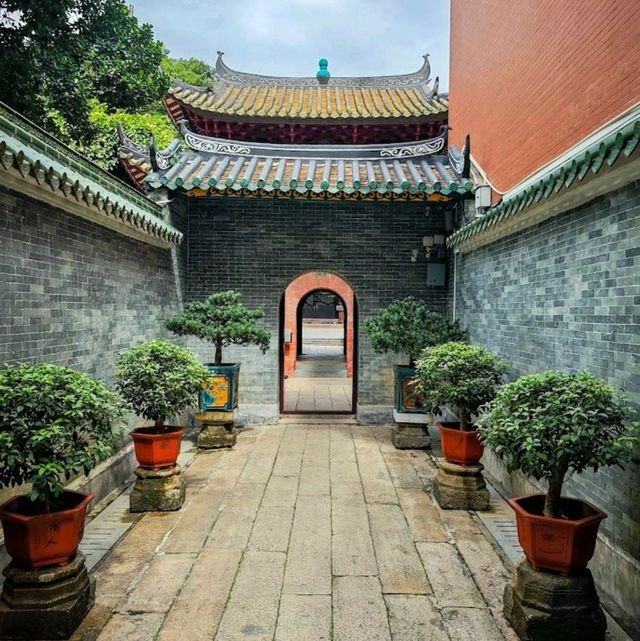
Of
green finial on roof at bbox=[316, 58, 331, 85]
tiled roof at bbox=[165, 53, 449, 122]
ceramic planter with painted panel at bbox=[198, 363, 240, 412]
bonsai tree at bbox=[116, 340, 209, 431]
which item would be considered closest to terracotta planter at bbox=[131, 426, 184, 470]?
bonsai tree at bbox=[116, 340, 209, 431]

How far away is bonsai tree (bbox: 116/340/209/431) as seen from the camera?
14.3 ft

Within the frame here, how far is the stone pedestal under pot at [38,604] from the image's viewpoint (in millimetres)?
2633

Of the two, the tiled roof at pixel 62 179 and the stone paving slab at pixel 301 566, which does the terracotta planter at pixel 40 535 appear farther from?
the tiled roof at pixel 62 179

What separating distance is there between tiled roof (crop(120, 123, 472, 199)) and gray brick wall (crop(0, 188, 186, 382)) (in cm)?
149

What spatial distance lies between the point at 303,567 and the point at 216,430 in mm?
3288

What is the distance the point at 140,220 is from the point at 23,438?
10.7ft

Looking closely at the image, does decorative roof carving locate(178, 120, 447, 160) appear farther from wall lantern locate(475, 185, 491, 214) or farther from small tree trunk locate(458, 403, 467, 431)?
small tree trunk locate(458, 403, 467, 431)

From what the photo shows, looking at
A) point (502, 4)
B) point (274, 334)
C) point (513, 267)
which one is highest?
Result: point (502, 4)

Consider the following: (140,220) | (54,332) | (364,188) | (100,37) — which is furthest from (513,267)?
(100,37)

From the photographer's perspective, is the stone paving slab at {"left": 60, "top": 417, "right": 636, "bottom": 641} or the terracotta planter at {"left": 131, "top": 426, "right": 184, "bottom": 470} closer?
the stone paving slab at {"left": 60, "top": 417, "right": 636, "bottom": 641}

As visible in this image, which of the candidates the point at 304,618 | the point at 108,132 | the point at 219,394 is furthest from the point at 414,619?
the point at 108,132

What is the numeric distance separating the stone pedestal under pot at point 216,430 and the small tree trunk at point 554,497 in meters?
4.37

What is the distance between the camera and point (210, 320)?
21.9 feet

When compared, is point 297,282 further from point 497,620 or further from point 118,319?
point 497,620
